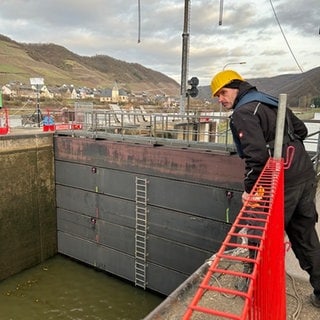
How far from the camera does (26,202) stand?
1069cm

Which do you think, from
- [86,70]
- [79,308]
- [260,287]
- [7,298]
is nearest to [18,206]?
[7,298]

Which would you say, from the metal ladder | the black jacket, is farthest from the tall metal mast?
the black jacket

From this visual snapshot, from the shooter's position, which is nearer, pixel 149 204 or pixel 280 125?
pixel 280 125

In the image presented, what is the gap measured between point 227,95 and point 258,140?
0.53 m

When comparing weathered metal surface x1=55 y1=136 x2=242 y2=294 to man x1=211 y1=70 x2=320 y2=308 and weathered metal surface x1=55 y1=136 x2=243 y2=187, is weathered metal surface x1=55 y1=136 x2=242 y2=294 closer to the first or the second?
weathered metal surface x1=55 y1=136 x2=243 y2=187

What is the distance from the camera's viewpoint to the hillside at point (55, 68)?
113750mm

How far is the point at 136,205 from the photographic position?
938 cm

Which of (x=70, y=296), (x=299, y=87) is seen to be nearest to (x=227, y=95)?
(x=70, y=296)

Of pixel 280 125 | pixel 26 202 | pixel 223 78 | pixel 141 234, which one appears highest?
pixel 223 78

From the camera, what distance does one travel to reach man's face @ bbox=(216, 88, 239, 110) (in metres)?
2.76

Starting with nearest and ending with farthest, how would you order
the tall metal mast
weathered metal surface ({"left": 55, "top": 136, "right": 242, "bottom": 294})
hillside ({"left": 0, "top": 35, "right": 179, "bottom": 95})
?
weathered metal surface ({"left": 55, "top": 136, "right": 242, "bottom": 294})
the tall metal mast
hillside ({"left": 0, "top": 35, "right": 179, "bottom": 95})

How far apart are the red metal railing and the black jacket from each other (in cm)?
12

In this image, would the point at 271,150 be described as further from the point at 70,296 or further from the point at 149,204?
the point at 70,296

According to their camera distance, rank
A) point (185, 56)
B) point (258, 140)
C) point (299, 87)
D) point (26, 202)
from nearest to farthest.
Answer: point (258, 140) < point (26, 202) < point (185, 56) < point (299, 87)
